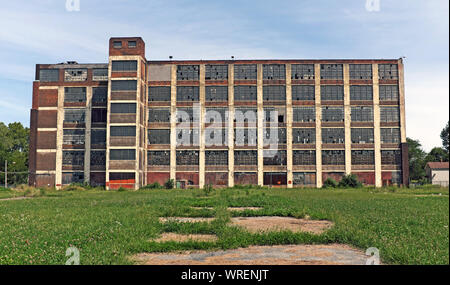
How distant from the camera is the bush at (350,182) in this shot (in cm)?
5519

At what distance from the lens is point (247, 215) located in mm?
18406

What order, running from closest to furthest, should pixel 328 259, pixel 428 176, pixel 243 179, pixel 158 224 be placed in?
1. pixel 328 259
2. pixel 158 224
3. pixel 243 179
4. pixel 428 176

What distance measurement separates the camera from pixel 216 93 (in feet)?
196

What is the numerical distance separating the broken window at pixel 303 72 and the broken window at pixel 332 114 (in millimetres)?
5344

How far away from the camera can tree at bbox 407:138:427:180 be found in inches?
3438

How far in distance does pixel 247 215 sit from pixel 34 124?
51.6 m

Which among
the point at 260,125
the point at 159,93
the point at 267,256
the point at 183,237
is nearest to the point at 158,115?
the point at 159,93

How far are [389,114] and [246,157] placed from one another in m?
22.0

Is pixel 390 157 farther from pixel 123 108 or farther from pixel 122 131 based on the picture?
pixel 123 108

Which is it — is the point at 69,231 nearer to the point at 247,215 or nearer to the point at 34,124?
the point at 247,215

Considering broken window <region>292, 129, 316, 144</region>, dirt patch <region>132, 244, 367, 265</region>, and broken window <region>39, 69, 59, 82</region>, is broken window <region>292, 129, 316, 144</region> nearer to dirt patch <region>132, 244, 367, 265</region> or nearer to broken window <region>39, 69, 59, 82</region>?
broken window <region>39, 69, 59, 82</region>

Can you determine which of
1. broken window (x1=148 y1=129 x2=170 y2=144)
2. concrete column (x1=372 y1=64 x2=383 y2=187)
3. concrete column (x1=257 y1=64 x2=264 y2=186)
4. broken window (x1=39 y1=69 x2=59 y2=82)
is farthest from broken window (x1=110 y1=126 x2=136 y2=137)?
concrete column (x1=372 y1=64 x2=383 y2=187)

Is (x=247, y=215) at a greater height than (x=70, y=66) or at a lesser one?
lesser

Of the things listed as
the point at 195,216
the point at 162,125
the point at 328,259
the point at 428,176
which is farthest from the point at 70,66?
the point at 428,176
